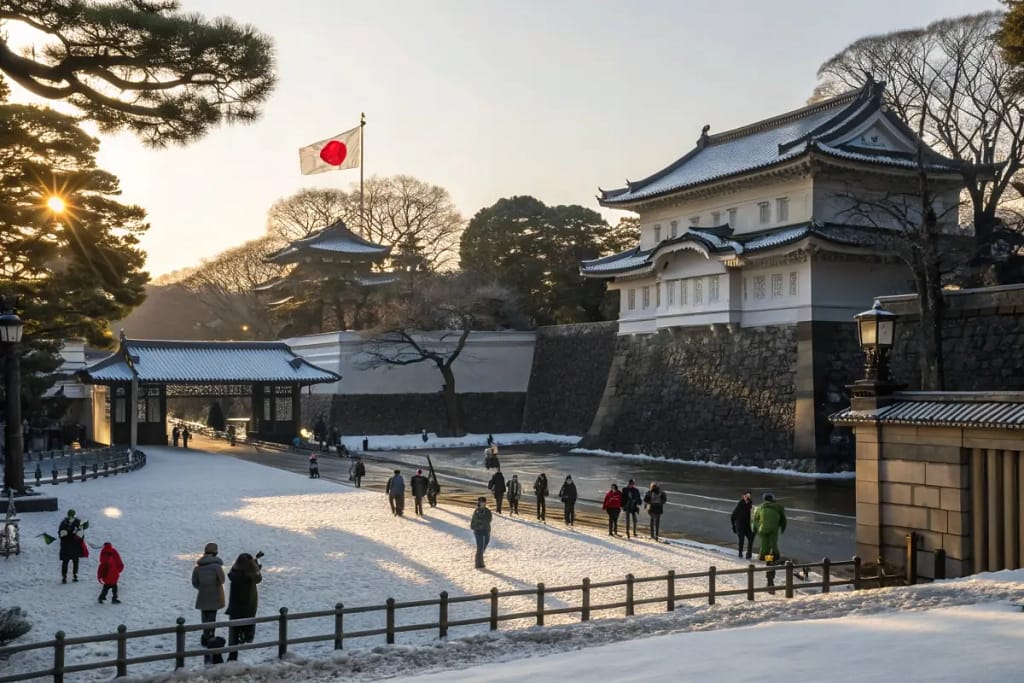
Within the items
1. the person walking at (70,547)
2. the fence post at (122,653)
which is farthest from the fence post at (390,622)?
the person walking at (70,547)

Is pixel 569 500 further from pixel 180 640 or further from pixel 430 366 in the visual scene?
pixel 430 366

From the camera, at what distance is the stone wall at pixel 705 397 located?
3712 centimetres

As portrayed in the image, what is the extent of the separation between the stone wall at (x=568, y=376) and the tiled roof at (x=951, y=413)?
33.5 meters

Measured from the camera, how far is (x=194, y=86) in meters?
14.4

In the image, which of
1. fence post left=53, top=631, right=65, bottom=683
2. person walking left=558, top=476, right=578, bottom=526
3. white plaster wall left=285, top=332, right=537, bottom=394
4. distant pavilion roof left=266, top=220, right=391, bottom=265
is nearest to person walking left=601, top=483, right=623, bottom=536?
person walking left=558, top=476, right=578, bottom=526

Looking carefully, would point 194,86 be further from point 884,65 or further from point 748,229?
point 884,65

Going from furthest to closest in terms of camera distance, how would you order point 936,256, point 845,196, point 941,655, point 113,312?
1. point 845,196
2. point 113,312
3. point 936,256
4. point 941,655

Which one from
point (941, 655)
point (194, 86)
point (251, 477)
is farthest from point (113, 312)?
point (941, 655)

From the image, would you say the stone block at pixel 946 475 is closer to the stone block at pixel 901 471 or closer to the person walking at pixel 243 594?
the stone block at pixel 901 471

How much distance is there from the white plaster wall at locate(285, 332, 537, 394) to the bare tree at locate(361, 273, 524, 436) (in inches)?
13.4

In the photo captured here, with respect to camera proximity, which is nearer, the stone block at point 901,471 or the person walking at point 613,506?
the stone block at point 901,471

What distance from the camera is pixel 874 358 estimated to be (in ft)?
54.4

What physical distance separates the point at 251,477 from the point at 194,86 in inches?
841

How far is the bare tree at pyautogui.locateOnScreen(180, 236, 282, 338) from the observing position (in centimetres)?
7875
